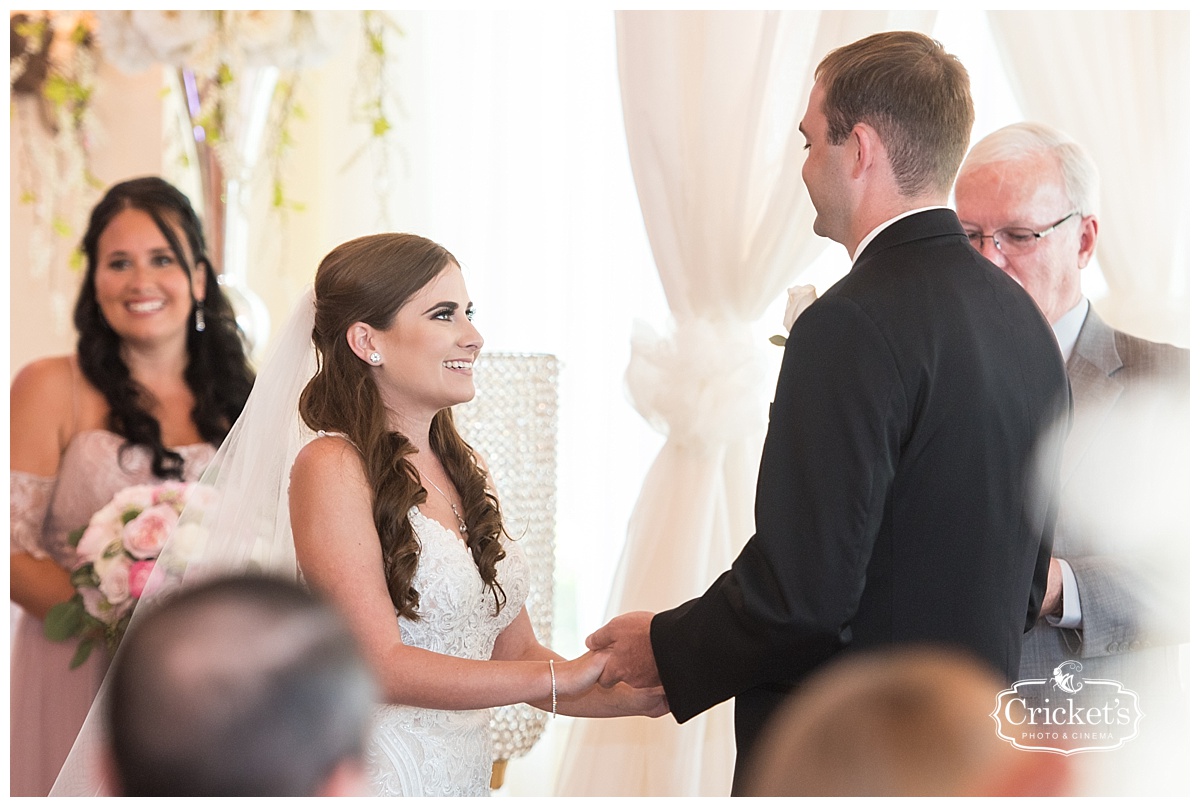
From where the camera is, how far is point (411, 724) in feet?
7.50

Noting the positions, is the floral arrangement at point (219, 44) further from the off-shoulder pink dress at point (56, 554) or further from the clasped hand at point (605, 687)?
the clasped hand at point (605, 687)

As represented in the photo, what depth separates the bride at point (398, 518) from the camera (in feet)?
7.13

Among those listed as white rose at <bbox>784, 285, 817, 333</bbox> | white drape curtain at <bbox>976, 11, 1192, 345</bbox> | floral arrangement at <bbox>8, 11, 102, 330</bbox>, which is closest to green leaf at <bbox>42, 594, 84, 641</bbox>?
floral arrangement at <bbox>8, 11, 102, 330</bbox>

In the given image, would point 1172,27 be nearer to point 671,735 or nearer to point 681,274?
point 681,274

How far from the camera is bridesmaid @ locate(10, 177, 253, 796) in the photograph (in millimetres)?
3242

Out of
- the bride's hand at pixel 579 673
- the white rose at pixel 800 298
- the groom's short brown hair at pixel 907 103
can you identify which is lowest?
the bride's hand at pixel 579 673

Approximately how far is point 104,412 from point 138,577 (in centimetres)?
65

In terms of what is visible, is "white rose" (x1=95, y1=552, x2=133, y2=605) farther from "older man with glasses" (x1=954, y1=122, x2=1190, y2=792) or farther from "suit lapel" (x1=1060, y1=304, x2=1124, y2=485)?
"suit lapel" (x1=1060, y1=304, x2=1124, y2=485)

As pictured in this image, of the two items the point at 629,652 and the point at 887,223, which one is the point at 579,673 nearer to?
the point at 629,652

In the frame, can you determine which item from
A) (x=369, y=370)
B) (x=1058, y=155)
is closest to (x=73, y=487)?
(x=369, y=370)

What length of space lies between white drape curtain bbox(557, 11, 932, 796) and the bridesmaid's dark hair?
119 centimetres

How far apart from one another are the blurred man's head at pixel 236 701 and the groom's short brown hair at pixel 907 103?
1501 millimetres

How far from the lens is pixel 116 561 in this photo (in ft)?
9.52

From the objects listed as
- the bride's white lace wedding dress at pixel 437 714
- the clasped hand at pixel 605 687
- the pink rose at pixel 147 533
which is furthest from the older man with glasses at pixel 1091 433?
the pink rose at pixel 147 533
